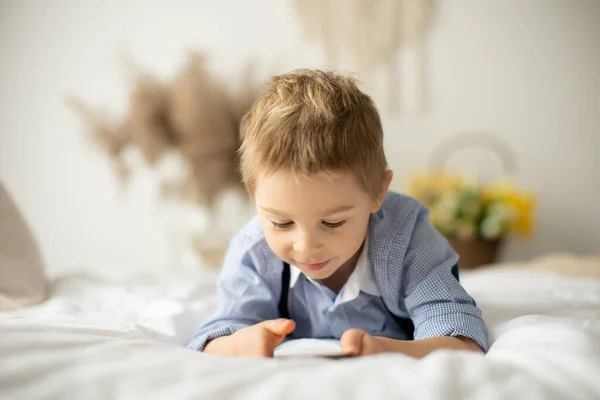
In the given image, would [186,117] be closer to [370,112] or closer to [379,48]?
[379,48]

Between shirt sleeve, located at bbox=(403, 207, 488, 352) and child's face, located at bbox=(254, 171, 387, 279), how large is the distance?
14 cm

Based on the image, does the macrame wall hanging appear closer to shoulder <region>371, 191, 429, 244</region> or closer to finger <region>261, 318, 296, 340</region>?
shoulder <region>371, 191, 429, 244</region>

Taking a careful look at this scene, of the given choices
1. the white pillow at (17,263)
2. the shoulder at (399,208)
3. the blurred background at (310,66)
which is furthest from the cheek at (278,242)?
the blurred background at (310,66)

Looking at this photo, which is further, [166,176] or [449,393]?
[166,176]

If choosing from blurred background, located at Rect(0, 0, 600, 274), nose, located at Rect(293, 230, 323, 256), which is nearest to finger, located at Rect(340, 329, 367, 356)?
nose, located at Rect(293, 230, 323, 256)

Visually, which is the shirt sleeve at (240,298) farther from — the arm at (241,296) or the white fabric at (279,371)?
the white fabric at (279,371)

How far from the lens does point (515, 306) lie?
1.10 metres

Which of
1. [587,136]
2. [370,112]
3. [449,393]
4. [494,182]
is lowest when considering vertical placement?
[494,182]

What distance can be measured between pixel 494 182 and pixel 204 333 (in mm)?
2278

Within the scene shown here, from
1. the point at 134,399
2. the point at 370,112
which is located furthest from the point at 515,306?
the point at 134,399

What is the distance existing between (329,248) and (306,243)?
5cm

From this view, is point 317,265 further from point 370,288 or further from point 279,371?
point 279,371

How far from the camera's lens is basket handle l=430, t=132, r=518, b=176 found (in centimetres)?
302

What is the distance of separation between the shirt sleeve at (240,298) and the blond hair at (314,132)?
172 millimetres
